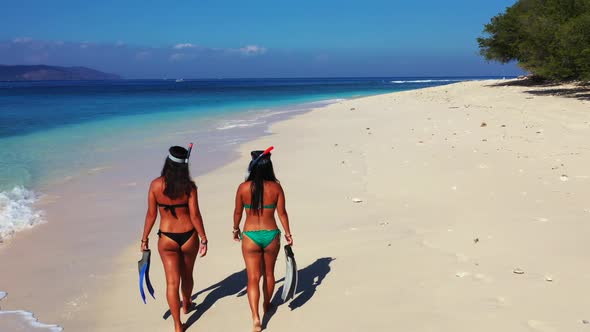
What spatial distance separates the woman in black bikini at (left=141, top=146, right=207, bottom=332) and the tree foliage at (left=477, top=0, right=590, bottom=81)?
75.6ft

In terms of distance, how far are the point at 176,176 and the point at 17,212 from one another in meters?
5.59

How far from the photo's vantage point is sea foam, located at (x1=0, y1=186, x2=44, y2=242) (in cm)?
751

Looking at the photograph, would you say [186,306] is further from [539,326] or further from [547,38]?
[547,38]

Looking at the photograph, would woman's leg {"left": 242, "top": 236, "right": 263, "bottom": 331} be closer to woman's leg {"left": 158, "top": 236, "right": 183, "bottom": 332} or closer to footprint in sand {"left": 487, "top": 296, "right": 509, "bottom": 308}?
woman's leg {"left": 158, "top": 236, "right": 183, "bottom": 332}

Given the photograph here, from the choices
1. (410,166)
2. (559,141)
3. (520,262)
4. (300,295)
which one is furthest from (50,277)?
(559,141)

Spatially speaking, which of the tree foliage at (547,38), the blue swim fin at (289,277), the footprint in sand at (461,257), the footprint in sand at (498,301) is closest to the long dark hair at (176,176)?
the blue swim fin at (289,277)

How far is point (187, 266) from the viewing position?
14.7 feet

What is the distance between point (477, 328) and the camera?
3955 millimetres

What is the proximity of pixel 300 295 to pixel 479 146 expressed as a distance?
26.8 ft

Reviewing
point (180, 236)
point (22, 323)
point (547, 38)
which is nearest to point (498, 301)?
point (180, 236)

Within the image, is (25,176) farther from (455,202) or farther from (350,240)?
(455,202)

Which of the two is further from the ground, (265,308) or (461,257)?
(461,257)

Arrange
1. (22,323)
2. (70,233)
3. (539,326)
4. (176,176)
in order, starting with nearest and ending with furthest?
1. (539,326)
2. (176,176)
3. (22,323)
4. (70,233)

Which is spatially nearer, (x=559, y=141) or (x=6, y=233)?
(x=6, y=233)
